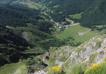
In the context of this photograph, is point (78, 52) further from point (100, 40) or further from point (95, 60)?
point (95, 60)

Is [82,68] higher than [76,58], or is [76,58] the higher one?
[82,68]

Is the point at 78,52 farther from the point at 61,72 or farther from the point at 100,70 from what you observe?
the point at 100,70

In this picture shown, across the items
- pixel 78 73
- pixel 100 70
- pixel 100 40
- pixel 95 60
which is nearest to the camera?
pixel 100 70

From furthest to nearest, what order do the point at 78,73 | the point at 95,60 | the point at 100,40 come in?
1. the point at 100,40
2. the point at 95,60
3. the point at 78,73

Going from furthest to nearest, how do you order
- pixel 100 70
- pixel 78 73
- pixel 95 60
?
1. pixel 95 60
2. pixel 78 73
3. pixel 100 70

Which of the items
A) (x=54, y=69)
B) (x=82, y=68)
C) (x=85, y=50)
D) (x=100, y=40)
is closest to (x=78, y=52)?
(x=85, y=50)

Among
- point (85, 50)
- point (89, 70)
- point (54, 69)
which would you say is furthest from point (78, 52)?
point (89, 70)

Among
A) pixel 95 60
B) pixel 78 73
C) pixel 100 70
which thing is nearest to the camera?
pixel 100 70

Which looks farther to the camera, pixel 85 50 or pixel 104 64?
pixel 85 50

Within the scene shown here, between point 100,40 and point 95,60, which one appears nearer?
point 95,60
